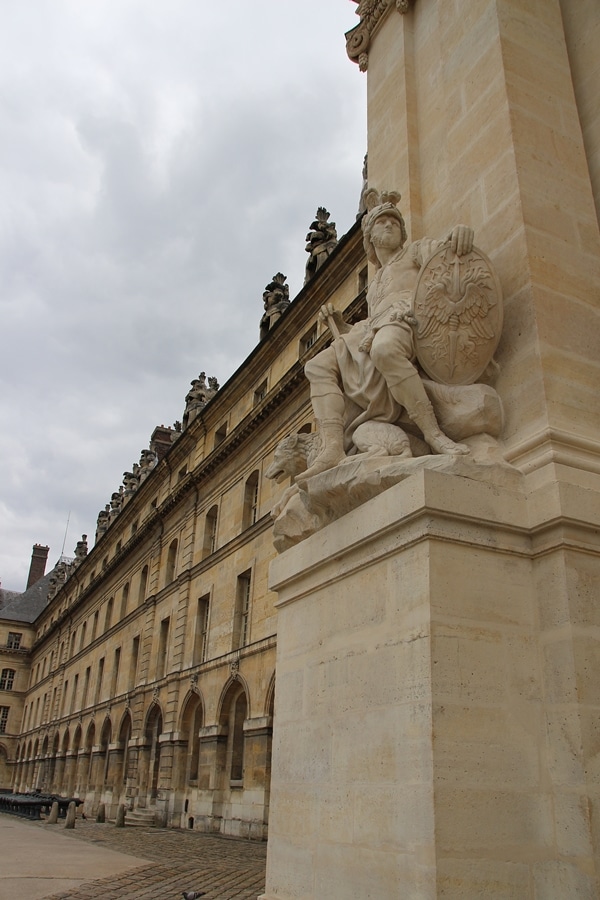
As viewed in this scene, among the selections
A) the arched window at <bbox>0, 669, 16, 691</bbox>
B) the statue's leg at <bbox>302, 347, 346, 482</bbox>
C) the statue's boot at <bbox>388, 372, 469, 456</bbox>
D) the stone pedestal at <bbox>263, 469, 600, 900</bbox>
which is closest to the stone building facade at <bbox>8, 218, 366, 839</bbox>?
the statue's leg at <bbox>302, 347, 346, 482</bbox>

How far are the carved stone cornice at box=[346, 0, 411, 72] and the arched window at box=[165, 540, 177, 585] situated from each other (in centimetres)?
2883

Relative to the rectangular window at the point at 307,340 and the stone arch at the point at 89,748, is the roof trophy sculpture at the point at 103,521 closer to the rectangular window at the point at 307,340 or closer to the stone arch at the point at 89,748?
the stone arch at the point at 89,748

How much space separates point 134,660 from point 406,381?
3526 cm

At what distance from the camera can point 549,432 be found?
13.3 feet

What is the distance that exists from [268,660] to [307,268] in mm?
13292

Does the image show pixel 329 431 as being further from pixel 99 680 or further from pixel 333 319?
pixel 99 680

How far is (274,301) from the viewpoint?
31031mm

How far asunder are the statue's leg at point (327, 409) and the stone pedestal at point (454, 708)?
576 millimetres

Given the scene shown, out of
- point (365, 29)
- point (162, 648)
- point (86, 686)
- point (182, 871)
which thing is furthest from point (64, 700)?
point (365, 29)

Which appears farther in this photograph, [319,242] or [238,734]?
[319,242]

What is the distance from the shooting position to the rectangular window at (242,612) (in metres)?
25.3

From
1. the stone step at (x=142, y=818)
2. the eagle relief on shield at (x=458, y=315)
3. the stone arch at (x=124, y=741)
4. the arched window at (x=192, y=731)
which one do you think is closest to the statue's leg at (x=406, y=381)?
the eagle relief on shield at (x=458, y=315)

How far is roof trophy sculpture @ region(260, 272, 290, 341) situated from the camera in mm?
30375

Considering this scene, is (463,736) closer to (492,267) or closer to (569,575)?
(569,575)
